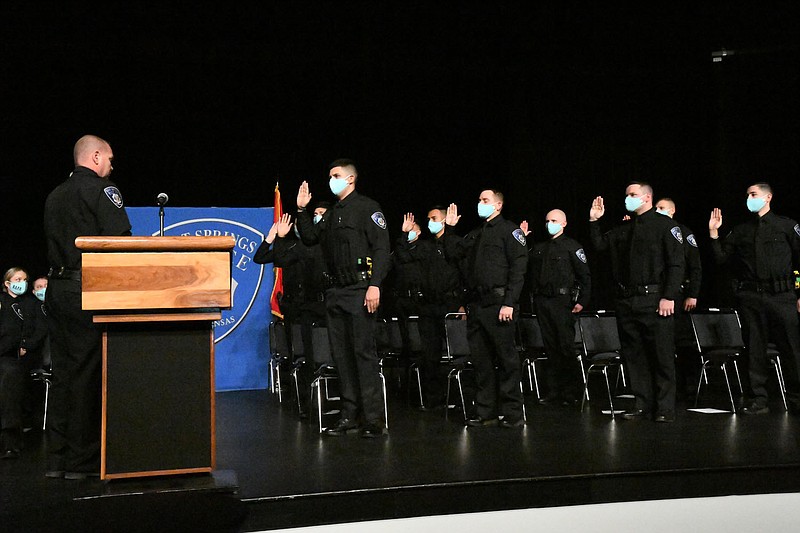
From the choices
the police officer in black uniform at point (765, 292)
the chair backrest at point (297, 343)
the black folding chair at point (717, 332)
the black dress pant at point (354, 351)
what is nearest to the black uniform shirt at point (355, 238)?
the black dress pant at point (354, 351)

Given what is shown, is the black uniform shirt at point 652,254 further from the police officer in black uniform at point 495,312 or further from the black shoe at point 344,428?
the black shoe at point 344,428

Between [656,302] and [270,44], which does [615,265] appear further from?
[270,44]

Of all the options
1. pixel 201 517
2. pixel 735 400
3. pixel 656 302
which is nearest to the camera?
pixel 201 517

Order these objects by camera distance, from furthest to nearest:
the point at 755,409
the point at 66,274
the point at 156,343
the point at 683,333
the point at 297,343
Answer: the point at 683,333, the point at 297,343, the point at 755,409, the point at 66,274, the point at 156,343

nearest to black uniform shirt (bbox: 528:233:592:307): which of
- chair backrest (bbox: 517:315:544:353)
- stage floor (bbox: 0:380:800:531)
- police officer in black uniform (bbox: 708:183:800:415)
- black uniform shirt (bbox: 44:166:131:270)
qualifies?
chair backrest (bbox: 517:315:544:353)

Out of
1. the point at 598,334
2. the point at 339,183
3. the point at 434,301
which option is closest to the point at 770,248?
the point at 598,334

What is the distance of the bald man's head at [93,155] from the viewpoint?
3.96m

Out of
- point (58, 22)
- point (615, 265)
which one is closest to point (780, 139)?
point (615, 265)

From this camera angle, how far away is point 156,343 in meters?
3.04

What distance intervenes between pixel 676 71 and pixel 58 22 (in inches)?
312

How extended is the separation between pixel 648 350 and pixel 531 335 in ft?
5.58

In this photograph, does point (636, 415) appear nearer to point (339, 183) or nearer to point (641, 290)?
point (641, 290)

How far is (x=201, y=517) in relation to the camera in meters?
2.90

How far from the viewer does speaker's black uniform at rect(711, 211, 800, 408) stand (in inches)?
242
